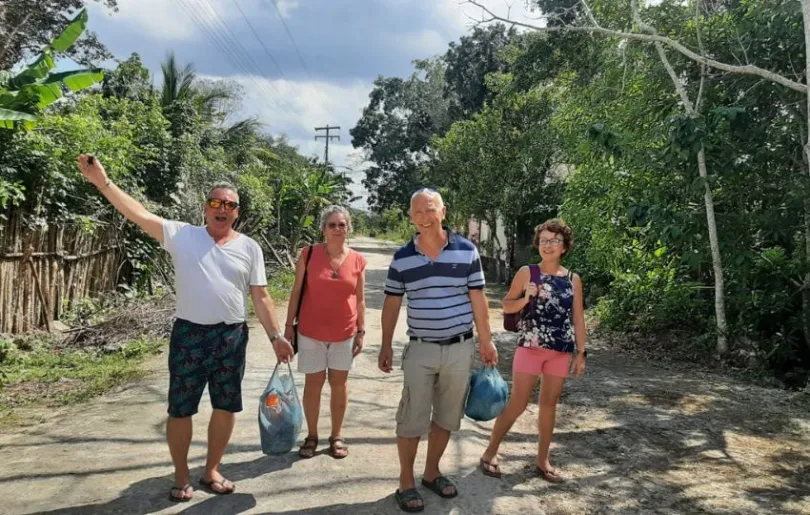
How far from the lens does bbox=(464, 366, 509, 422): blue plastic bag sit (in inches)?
134

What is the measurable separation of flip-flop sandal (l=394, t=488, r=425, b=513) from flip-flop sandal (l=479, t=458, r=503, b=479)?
654mm

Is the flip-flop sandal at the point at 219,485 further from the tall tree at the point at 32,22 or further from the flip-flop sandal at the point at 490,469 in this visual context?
the tall tree at the point at 32,22

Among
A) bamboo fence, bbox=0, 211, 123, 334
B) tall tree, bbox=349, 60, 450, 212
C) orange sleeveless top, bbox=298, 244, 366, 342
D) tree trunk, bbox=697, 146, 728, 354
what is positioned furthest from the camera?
tall tree, bbox=349, 60, 450, 212

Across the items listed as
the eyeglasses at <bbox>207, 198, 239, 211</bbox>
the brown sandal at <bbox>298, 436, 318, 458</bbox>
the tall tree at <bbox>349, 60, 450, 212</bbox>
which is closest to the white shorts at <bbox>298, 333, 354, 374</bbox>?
the brown sandal at <bbox>298, 436, 318, 458</bbox>

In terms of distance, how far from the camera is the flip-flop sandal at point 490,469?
12.1 feet

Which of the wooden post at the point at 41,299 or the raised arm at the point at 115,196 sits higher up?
the raised arm at the point at 115,196

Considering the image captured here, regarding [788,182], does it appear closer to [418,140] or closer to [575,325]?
[575,325]

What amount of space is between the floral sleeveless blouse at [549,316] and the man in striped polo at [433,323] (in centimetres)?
37

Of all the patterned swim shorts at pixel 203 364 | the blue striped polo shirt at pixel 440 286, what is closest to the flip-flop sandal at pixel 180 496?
the patterned swim shorts at pixel 203 364

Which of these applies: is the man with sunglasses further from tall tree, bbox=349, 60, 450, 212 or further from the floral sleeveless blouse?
Answer: tall tree, bbox=349, 60, 450, 212

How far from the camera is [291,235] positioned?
1973 cm

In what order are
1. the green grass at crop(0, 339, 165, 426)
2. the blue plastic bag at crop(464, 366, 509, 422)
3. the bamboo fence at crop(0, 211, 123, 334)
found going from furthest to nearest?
the bamboo fence at crop(0, 211, 123, 334), the green grass at crop(0, 339, 165, 426), the blue plastic bag at crop(464, 366, 509, 422)

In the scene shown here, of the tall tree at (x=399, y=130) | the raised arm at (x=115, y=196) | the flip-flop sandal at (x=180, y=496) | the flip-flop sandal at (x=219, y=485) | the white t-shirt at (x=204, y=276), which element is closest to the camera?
the raised arm at (x=115, y=196)

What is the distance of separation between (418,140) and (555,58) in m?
21.3
